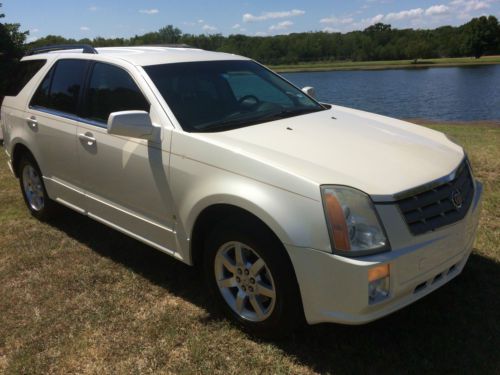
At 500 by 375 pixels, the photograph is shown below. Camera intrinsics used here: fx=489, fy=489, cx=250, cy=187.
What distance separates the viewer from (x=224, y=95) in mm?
3879

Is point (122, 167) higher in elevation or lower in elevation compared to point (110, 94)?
lower

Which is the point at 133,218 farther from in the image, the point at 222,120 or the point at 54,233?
the point at 54,233

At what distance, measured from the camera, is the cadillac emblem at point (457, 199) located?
9.44 feet

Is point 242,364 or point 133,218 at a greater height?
point 133,218

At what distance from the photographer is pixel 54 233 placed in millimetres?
5020

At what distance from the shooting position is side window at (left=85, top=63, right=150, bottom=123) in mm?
3688

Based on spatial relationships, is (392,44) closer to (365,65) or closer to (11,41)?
(365,65)

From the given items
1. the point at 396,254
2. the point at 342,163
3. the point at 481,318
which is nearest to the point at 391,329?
the point at 481,318

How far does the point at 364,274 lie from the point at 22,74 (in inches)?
174

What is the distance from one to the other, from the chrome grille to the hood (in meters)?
0.08

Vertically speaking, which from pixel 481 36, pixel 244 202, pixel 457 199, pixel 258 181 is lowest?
pixel 481 36

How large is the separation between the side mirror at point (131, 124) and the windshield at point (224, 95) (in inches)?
8.6

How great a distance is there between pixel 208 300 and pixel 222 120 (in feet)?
4.33

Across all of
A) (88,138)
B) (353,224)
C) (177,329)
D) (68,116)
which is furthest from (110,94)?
(353,224)
